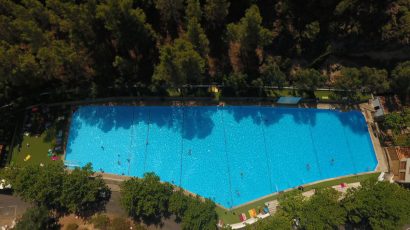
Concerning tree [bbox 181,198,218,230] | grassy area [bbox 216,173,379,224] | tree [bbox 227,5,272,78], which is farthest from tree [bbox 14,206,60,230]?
tree [bbox 227,5,272,78]

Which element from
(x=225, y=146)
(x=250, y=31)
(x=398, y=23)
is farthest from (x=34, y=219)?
(x=398, y=23)

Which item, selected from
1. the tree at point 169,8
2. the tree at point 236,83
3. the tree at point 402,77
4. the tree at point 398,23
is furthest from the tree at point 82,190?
the tree at point 398,23

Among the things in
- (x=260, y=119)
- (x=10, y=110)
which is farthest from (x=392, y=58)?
(x=10, y=110)

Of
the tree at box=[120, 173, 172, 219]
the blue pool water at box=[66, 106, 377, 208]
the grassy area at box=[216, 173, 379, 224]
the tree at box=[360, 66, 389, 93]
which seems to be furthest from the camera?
the blue pool water at box=[66, 106, 377, 208]

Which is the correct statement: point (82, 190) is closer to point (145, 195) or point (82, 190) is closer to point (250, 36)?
point (145, 195)

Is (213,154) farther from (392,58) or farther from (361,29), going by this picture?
(392,58)

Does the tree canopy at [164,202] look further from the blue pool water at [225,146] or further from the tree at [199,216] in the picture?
the blue pool water at [225,146]

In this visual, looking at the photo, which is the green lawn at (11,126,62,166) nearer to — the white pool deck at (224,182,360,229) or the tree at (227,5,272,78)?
the white pool deck at (224,182,360,229)
